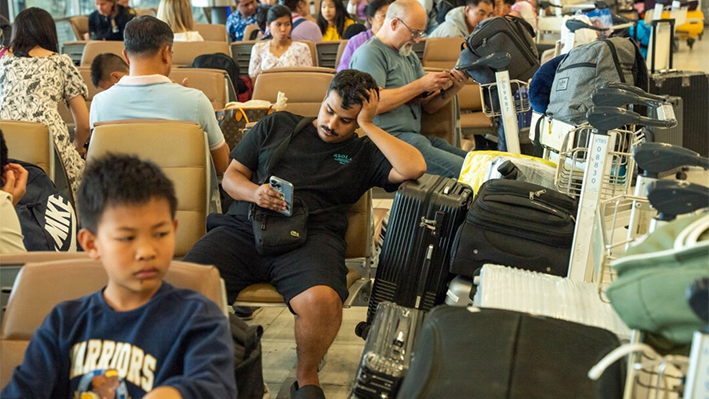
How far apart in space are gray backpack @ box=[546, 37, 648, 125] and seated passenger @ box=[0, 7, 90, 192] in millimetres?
2273

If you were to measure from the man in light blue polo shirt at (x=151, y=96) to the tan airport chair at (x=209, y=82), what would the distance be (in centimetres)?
Result: 111

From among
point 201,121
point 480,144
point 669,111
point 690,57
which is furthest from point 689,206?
point 690,57

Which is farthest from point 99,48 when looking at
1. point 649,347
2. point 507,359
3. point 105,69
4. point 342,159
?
point 649,347

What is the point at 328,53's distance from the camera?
6340mm

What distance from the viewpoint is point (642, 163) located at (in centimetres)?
176

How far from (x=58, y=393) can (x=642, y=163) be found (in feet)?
4.53

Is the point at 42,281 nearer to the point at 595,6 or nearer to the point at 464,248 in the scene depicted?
the point at 464,248

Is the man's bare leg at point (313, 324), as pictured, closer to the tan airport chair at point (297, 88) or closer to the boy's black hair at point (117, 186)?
the boy's black hair at point (117, 186)

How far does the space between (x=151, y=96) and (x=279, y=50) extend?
2.59 metres

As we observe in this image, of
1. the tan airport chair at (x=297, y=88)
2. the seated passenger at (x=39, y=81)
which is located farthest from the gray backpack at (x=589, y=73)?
the seated passenger at (x=39, y=81)

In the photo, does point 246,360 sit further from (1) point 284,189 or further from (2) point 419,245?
(2) point 419,245

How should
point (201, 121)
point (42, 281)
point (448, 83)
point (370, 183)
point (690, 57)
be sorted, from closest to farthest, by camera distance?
1. point (42, 281)
2. point (370, 183)
3. point (201, 121)
4. point (448, 83)
5. point (690, 57)

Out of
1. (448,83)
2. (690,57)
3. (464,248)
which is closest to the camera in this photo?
(464,248)

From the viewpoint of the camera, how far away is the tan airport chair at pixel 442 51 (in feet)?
19.1
